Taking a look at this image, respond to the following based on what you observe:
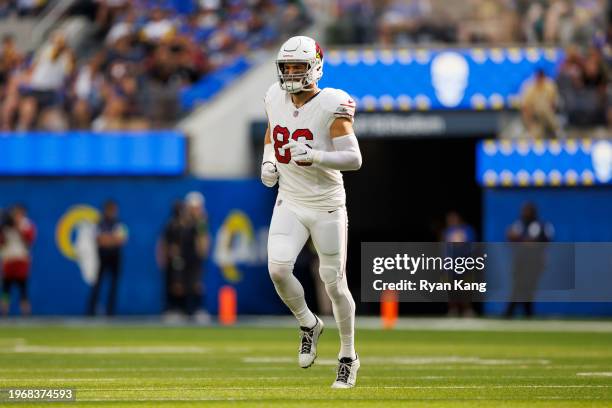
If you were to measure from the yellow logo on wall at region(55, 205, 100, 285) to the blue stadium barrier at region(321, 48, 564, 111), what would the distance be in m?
4.20

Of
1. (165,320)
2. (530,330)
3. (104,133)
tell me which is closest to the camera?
(530,330)

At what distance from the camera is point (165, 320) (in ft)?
66.5

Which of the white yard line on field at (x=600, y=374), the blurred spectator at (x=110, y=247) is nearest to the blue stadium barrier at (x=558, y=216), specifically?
the blurred spectator at (x=110, y=247)

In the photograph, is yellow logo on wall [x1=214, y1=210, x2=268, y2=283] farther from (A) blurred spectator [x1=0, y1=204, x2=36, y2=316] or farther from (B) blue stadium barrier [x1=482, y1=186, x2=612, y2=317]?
(B) blue stadium barrier [x1=482, y1=186, x2=612, y2=317]

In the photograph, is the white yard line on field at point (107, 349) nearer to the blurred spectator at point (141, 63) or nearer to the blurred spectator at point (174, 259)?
the blurred spectator at point (174, 259)

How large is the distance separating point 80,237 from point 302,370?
11.9m

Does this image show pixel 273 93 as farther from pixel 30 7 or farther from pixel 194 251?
pixel 30 7

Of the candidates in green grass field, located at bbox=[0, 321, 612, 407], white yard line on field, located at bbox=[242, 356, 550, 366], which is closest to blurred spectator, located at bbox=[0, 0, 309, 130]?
green grass field, located at bbox=[0, 321, 612, 407]

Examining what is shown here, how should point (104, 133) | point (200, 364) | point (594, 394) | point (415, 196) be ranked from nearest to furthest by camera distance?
1. point (594, 394)
2. point (200, 364)
3. point (104, 133)
4. point (415, 196)

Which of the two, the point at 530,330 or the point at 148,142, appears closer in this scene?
the point at 530,330

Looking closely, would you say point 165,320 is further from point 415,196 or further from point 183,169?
point 415,196

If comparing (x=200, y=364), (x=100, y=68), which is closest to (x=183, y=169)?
(x=100, y=68)

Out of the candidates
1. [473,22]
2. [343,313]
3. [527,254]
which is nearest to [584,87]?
[473,22]

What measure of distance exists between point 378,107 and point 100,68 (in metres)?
4.58
